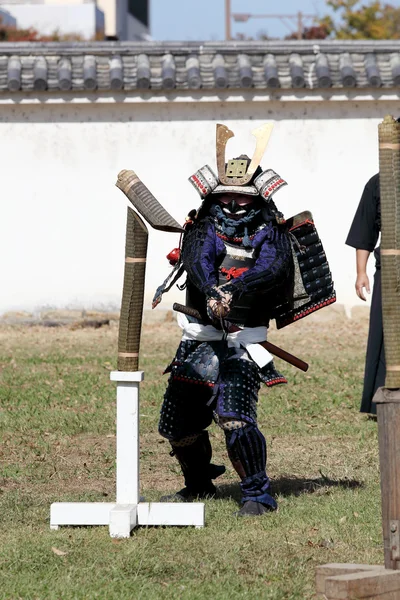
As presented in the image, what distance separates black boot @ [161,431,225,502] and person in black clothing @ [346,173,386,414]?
2.51 m

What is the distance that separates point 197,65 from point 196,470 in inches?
361

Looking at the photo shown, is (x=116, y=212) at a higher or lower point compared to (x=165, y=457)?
higher

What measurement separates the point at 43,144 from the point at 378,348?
24.9 feet

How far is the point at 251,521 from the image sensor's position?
18.5 feet

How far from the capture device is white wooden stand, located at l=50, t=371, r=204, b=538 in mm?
5449

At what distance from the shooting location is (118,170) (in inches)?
579

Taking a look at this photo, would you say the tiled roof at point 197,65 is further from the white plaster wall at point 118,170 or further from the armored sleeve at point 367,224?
the armored sleeve at point 367,224

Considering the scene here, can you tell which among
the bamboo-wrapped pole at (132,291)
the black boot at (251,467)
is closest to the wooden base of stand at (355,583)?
the black boot at (251,467)

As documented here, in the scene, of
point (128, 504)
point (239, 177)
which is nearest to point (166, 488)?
point (128, 504)

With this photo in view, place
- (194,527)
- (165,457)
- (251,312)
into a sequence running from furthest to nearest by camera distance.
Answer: (165,457) < (251,312) < (194,527)

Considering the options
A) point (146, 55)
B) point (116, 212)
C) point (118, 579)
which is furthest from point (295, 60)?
point (118, 579)

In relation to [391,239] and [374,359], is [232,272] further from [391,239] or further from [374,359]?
[374,359]

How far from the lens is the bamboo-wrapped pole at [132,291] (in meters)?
5.48

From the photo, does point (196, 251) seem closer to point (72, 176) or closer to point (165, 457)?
point (165, 457)
